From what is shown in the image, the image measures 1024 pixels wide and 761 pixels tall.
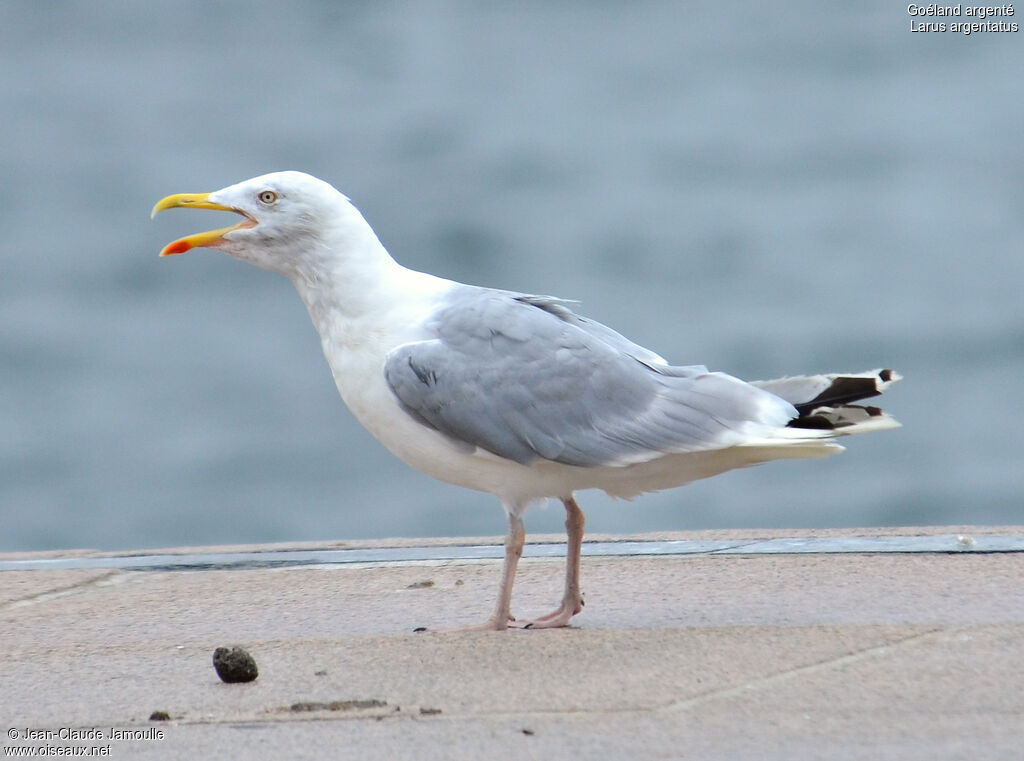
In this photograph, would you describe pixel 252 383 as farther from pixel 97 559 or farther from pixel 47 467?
pixel 97 559

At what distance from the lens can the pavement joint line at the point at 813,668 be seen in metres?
3.29

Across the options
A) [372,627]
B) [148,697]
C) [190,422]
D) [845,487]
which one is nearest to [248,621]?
[372,627]

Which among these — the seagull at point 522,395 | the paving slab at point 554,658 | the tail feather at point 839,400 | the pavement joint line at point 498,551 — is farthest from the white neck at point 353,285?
the pavement joint line at point 498,551

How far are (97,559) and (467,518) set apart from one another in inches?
354

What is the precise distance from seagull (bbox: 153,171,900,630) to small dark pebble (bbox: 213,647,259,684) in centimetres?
73

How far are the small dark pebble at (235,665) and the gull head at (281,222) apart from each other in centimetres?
133

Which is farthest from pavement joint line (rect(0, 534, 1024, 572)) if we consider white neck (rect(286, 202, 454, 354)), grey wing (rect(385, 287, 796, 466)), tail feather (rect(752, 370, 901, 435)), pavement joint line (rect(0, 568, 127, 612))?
white neck (rect(286, 202, 454, 354))

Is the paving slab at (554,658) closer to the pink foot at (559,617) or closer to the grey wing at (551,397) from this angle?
the pink foot at (559,617)

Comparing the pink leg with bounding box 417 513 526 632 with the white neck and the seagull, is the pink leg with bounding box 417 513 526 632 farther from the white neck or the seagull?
the white neck

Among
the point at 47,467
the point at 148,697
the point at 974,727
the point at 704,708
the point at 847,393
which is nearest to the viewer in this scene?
the point at 974,727

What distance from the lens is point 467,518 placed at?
1476 cm

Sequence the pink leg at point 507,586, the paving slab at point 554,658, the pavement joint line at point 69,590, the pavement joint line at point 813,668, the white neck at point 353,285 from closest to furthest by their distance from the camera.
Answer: the paving slab at point 554,658 < the pavement joint line at point 813,668 < the pink leg at point 507,586 < the white neck at point 353,285 < the pavement joint line at point 69,590

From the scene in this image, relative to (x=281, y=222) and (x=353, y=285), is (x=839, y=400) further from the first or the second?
(x=281, y=222)

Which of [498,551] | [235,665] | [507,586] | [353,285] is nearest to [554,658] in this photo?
[507,586]
